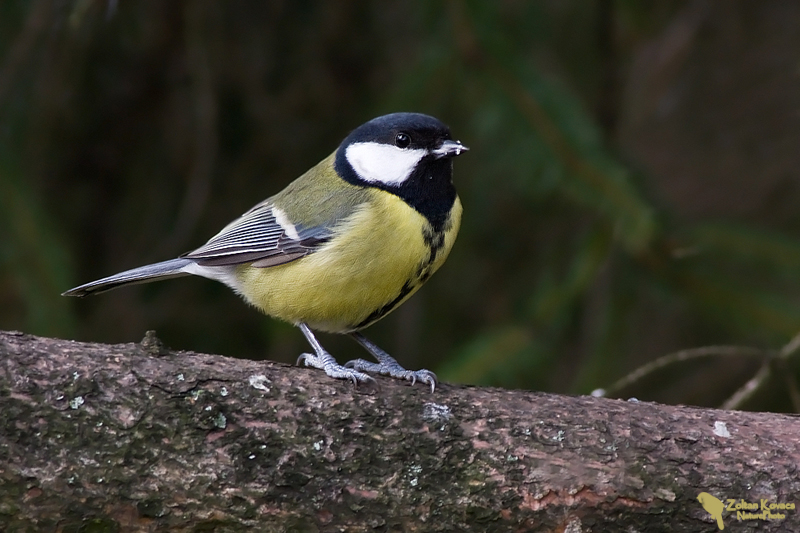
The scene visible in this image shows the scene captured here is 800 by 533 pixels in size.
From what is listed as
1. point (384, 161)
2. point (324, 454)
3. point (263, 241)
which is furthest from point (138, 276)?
point (324, 454)

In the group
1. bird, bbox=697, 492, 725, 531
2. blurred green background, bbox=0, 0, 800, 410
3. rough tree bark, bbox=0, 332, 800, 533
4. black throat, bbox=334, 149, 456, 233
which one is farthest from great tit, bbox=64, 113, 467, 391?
bird, bbox=697, 492, 725, 531

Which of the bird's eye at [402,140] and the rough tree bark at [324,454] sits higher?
the bird's eye at [402,140]

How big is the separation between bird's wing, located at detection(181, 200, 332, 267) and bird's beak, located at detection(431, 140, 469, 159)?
41cm

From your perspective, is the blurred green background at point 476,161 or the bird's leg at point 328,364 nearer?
the bird's leg at point 328,364

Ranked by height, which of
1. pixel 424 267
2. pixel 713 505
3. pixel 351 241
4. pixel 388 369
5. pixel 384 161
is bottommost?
pixel 713 505

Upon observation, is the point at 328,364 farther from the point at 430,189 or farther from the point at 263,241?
the point at 430,189

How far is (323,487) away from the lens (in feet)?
5.32

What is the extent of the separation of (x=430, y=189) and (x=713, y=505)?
1208 mm

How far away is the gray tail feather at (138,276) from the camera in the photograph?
2.43 m

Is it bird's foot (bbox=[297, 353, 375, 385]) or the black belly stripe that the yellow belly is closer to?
the black belly stripe

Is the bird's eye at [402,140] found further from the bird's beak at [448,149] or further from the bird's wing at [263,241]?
the bird's wing at [263,241]

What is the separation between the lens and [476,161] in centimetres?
327

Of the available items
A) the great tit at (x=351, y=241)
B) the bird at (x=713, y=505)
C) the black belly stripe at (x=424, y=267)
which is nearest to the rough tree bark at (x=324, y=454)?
the bird at (x=713, y=505)

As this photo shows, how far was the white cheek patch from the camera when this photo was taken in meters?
2.48
